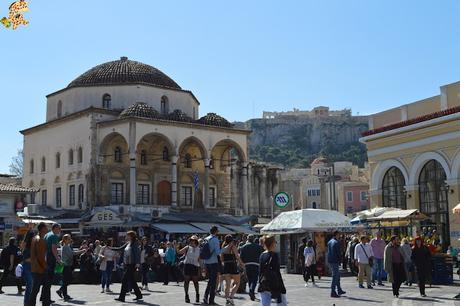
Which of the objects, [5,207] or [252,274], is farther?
[5,207]

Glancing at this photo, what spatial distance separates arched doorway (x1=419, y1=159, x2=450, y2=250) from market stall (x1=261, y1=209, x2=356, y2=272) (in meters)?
4.09

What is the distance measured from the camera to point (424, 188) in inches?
1048

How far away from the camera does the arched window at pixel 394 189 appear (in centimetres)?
2791

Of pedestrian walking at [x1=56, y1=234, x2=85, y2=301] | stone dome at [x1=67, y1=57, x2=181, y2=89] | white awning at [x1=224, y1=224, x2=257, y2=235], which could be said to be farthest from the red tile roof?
stone dome at [x1=67, y1=57, x2=181, y2=89]

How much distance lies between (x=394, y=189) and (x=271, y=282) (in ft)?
65.2

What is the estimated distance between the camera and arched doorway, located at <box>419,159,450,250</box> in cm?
2558

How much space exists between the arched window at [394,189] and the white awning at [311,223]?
485 centimetres

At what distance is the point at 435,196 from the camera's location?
85.8 ft

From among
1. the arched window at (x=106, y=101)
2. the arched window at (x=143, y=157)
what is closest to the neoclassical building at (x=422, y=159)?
the arched window at (x=143, y=157)

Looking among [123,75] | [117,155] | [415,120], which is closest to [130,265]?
[415,120]

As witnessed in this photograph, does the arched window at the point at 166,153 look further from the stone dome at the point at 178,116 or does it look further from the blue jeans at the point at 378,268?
the blue jeans at the point at 378,268

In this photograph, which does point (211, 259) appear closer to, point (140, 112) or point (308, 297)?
point (308, 297)

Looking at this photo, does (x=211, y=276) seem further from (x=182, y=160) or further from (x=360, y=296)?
(x=182, y=160)

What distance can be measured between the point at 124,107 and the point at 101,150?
13.8ft
